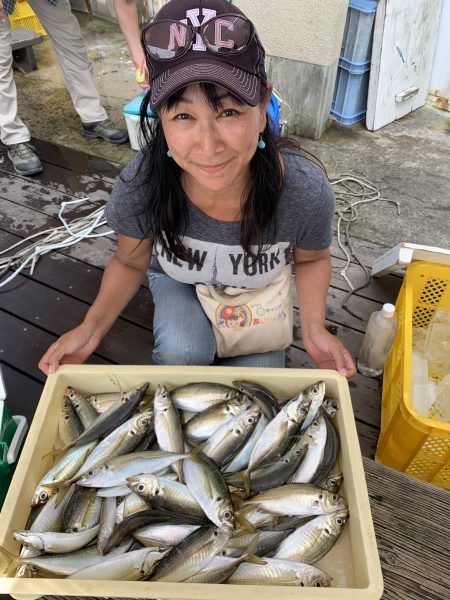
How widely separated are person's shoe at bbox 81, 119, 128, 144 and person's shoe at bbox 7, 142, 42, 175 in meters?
0.67

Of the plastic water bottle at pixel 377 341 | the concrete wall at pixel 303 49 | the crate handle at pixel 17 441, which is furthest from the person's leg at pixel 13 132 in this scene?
the plastic water bottle at pixel 377 341

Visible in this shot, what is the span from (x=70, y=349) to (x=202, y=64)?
990mm

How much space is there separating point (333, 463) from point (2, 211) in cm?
311

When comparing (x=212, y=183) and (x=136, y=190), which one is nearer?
(x=212, y=183)

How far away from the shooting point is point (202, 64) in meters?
1.11

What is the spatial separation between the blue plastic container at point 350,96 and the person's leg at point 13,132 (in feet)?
9.52

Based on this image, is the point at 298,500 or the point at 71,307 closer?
A: the point at 298,500

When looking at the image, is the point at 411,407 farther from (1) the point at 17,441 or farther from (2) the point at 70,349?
(1) the point at 17,441

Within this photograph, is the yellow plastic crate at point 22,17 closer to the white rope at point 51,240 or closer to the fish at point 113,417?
the white rope at point 51,240

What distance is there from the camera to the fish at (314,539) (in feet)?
3.79

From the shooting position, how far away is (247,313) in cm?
176

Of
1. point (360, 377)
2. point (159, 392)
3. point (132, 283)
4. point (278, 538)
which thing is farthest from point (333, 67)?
point (278, 538)

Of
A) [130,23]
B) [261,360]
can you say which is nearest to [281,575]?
[261,360]

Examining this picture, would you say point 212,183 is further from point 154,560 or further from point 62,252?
point 62,252
